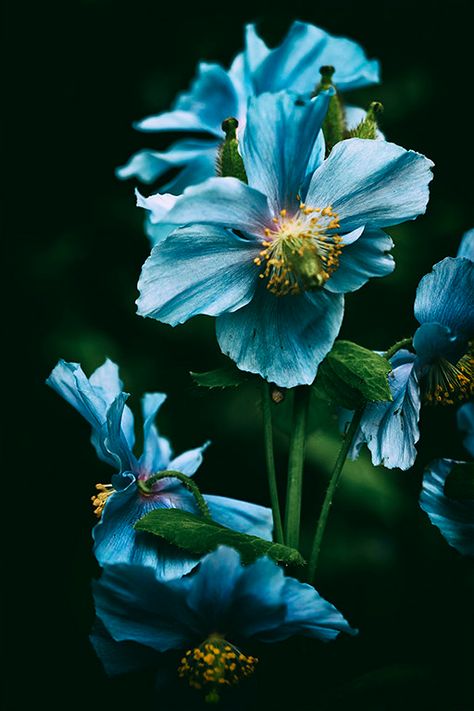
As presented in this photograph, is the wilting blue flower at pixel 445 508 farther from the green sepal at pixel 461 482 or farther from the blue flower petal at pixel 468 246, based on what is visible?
the blue flower petal at pixel 468 246

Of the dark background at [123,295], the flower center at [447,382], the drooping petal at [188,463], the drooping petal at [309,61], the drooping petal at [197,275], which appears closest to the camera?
the drooping petal at [197,275]

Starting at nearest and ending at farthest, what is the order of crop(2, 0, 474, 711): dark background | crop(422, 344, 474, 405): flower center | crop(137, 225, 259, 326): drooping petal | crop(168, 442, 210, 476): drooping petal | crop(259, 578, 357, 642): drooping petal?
1. crop(259, 578, 357, 642): drooping petal
2. crop(137, 225, 259, 326): drooping petal
3. crop(422, 344, 474, 405): flower center
4. crop(168, 442, 210, 476): drooping petal
5. crop(2, 0, 474, 711): dark background

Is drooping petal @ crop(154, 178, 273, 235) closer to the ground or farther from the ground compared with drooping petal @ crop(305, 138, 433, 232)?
closer to the ground

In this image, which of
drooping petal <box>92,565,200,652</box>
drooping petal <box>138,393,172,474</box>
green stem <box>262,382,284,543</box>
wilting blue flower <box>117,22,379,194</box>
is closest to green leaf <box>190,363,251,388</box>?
green stem <box>262,382,284,543</box>

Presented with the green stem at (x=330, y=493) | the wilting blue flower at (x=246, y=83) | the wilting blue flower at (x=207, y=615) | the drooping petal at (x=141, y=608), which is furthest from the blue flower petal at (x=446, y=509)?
the wilting blue flower at (x=246, y=83)

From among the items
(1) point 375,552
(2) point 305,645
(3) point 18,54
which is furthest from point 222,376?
(3) point 18,54

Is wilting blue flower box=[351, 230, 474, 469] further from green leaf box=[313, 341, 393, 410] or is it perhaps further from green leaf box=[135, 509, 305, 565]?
green leaf box=[135, 509, 305, 565]

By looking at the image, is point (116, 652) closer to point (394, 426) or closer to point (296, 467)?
point (296, 467)
